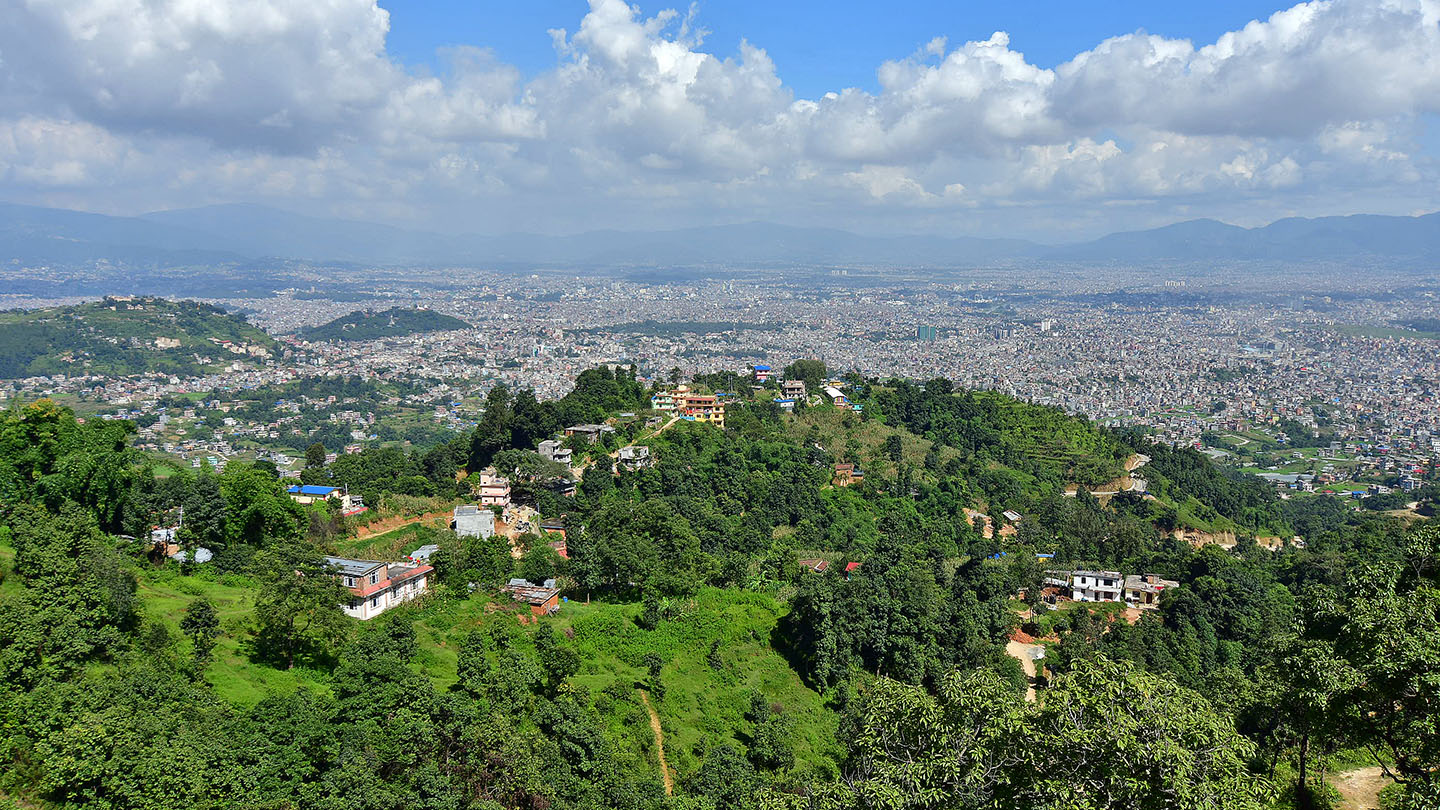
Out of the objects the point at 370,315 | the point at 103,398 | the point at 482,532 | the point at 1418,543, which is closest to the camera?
the point at 1418,543

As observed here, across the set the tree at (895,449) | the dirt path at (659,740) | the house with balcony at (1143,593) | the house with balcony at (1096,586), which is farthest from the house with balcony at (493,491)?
the house with balcony at (1143,593)

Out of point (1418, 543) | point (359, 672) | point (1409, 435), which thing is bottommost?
point (1409, 435)

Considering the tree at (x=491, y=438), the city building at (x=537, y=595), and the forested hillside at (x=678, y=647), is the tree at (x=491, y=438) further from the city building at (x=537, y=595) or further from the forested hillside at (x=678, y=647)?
the city building at (x=537, y=595)

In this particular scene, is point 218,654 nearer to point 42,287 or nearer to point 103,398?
point 103,398

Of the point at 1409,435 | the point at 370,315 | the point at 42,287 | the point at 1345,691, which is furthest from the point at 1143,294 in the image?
the point at 42,287

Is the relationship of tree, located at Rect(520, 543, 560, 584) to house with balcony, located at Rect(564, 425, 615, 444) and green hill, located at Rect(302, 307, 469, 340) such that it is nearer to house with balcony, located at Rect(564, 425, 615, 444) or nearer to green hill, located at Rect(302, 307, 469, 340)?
house with balcony, located at Rect(564, 425, 615, 444)
